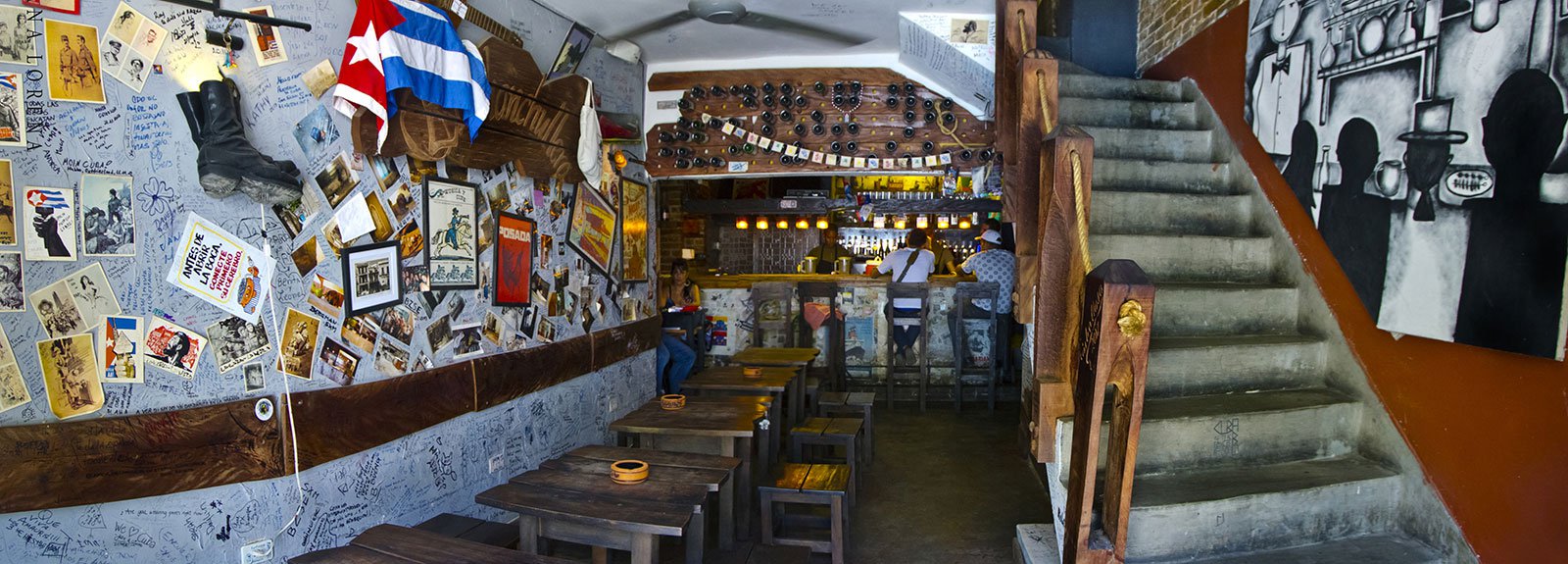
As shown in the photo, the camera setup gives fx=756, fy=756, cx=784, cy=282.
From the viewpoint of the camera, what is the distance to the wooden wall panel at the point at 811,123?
19.1 ft

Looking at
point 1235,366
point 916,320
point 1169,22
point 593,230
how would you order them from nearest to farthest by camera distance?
point 1235,366, point 1169,22, point 593,230, point 916,320

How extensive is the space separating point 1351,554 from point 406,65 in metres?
3.86

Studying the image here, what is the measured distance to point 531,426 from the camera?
430cm

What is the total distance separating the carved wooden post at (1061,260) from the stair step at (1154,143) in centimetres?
172

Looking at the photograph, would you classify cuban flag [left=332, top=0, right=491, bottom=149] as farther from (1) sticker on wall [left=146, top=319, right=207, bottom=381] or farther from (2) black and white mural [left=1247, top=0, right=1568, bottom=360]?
(2) black and white mural [left=1247, top=0, right=1568, bottom=360]

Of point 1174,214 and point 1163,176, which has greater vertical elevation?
point 1163,176

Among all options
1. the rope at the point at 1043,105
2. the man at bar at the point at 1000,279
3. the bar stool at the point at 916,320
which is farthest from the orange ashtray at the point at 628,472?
the man at bar at the point at 1000,279

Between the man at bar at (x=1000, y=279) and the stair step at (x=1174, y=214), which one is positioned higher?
the stair step at (x=1174, y=214)

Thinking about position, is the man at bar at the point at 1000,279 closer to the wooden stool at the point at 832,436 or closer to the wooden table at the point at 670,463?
the wooden stool at the point at 832,436

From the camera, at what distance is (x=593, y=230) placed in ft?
16.3

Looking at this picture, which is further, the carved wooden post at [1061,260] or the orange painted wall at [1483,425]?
the carved wooden post at [1061,260]

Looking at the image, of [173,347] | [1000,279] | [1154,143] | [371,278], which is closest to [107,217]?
[173,347]

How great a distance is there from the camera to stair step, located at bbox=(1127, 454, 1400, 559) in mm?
2367

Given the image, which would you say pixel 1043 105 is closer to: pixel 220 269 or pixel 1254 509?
pixel 1254 509
